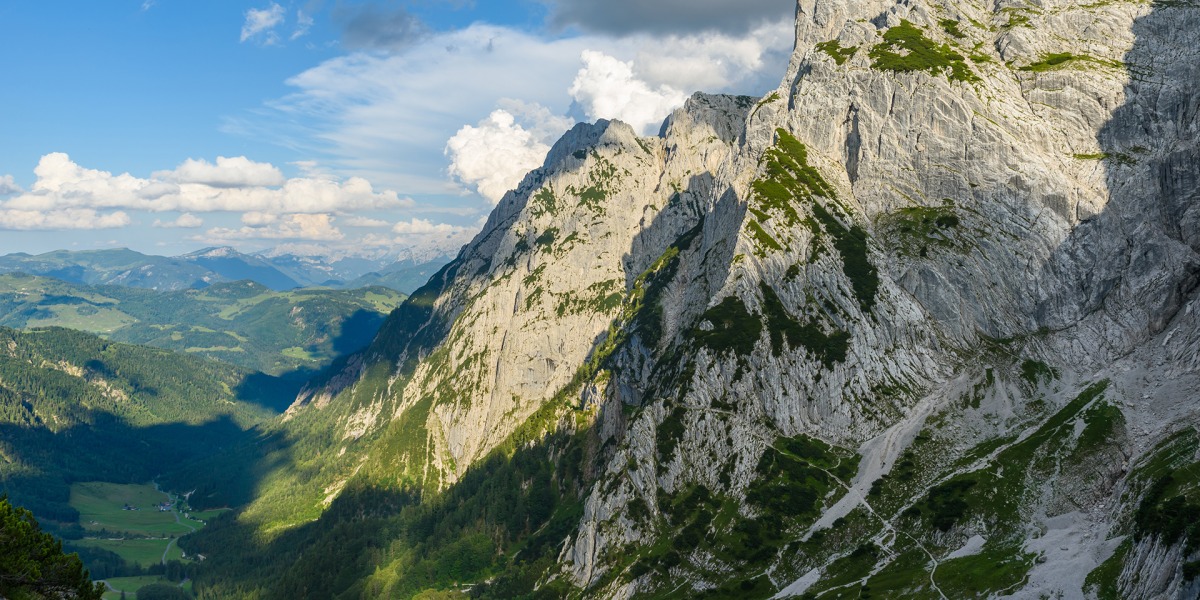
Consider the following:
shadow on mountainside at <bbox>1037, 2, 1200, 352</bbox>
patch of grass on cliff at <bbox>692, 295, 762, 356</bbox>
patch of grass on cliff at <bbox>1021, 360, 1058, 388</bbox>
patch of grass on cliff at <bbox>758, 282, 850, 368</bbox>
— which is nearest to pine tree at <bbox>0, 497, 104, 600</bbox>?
patch of grass on cliff at <bbox>692, 295, 762, 356</bbox>

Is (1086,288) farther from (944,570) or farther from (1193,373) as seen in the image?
(944,570)

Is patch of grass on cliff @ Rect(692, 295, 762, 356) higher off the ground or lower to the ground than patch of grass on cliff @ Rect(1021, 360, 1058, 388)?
higher

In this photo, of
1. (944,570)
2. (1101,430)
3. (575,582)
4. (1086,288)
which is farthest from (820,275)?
(575,582)

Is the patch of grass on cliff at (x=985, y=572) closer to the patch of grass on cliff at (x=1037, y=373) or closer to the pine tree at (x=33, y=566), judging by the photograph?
the patch of grass on cliff at (x=1037, y=373)

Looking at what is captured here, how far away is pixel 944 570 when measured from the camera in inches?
4712

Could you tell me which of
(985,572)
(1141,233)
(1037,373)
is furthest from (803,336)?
(1141,233)

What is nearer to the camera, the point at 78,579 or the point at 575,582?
the point at 78,579

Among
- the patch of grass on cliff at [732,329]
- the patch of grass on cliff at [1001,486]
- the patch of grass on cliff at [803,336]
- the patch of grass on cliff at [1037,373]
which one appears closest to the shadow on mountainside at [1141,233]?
the patch of grass on cliff at [1037,373]

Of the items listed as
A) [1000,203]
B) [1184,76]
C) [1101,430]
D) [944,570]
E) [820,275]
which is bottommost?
[944,570]

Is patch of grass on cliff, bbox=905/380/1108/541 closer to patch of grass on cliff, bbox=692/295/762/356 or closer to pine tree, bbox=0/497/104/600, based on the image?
patch of grass on cliff, bbox=692/295/762/356

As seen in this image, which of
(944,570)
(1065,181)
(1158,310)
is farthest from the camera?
(1065,181)

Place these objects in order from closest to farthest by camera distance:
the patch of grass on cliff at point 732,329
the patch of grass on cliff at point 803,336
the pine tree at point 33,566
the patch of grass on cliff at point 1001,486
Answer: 1. the pine tree at point 33,566
2. the patch of grass on cliff at point 1001,486
3. the patch of grass on cliff at point 803,336
4. the patch of grass on cliff at point 732,329

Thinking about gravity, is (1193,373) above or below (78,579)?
above

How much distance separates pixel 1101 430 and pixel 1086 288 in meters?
54.0
